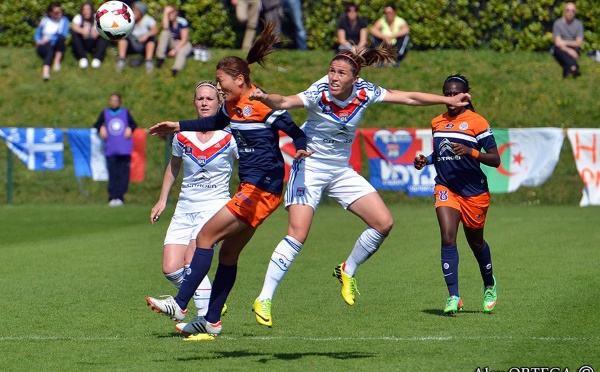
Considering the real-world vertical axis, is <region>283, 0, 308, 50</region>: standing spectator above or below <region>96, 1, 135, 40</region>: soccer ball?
below

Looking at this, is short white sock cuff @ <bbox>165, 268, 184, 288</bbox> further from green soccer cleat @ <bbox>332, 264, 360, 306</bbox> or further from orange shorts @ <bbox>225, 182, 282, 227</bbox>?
green soccer cleat @ <bbox>332, 264, 360, 306</bbox>

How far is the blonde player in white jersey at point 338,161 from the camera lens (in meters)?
8.75

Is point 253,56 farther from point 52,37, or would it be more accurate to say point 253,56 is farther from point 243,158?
point 52,37

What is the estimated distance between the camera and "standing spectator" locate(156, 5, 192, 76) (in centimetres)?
2633

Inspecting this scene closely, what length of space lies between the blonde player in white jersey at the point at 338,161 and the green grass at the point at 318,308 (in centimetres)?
66

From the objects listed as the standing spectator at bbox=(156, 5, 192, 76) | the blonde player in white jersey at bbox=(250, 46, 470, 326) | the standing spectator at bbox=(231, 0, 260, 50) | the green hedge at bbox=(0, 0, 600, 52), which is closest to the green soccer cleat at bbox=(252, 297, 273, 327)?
the blonde player in white jersey at bbox=(250, 46, 470, 326)

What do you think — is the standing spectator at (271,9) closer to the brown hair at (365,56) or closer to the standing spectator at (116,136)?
the standing spectator at (116,136)

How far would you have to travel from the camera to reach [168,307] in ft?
28.2

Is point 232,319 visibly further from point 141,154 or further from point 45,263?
point 141,154

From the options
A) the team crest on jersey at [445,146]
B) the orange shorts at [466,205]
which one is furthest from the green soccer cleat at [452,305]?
the team crest on jersey at [445,146]

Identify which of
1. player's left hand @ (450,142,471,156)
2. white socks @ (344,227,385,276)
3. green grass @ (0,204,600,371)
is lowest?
green grass @ (0,204,600,371)

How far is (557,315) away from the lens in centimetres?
978

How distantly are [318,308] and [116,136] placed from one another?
12940 mm

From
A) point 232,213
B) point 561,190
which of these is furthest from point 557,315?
point 561,190
